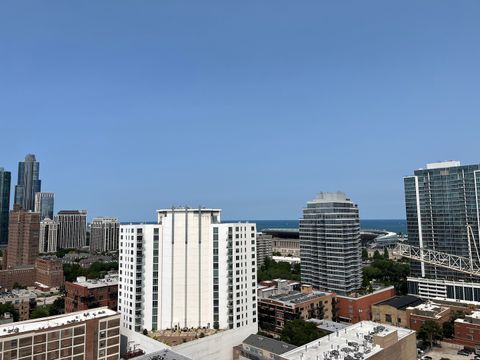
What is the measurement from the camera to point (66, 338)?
6128cm

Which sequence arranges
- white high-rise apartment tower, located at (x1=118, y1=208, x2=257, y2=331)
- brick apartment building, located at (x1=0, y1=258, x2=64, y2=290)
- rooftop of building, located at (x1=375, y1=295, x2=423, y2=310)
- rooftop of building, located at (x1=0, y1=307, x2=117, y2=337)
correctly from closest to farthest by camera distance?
1. rooftop of building, located at (x1=0, y1=307, x2=117, y2=337)
2. white high-rise apartment tower, located at (x1=118, y1=208, x2=257, y2=331)
3. rooftop of building, located at (x1=375, y1=295, x2=423, y2=310)
4. brick apartment building, located at (x1=0, y1=258, x2=64, y2=290)

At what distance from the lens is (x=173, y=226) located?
294 feet

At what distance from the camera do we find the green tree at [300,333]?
79938mm

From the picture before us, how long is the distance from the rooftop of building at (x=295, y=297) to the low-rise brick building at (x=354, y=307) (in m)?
7.31

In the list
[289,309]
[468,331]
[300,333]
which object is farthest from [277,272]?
[300,333]

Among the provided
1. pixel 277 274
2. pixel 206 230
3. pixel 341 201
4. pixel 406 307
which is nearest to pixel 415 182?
pixel 341 201

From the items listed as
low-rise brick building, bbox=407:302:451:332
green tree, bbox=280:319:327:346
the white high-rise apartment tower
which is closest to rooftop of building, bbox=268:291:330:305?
the white high-rise apartment tower

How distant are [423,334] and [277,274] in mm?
80533

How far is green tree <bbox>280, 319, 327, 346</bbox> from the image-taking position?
79.9 metres

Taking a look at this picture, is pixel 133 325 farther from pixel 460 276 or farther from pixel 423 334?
pixel 460 276

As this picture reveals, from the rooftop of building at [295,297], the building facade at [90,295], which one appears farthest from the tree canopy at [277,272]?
the building facade at [90,295]

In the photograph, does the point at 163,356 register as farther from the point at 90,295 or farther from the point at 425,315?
the point at 425,315

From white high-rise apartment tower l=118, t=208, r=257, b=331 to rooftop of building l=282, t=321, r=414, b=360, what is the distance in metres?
30.7

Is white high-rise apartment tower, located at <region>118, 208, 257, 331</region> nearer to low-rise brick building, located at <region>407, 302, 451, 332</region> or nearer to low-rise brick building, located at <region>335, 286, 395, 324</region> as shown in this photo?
low-rise brick building, located at <region>335, 286, 395, 324</region>
